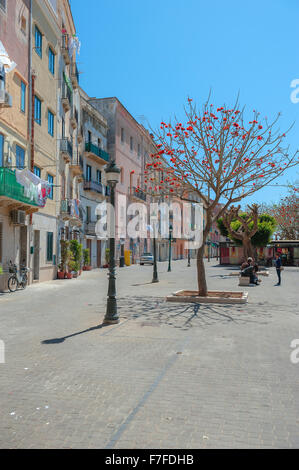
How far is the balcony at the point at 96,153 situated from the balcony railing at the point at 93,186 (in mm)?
2151

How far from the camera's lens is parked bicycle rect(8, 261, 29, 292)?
16016mm

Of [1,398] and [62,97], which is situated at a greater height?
[62,97]

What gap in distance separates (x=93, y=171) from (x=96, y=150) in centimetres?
202

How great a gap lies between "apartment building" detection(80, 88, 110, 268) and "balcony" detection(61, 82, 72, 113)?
26.7ft

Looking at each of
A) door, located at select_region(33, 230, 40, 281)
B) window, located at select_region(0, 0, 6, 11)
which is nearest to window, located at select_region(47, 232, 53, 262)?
door, located at select_region(33, 230, 40, 281)

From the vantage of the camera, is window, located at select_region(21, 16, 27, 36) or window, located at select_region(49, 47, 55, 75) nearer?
window, located at select_region(21, 16, 27, 36)

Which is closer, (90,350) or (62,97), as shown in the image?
(90,350)

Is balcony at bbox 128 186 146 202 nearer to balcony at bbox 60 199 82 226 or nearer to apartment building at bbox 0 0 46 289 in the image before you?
balcony at bbox 60 199 82 226

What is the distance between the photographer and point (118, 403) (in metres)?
4.48

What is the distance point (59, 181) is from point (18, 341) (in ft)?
55.6

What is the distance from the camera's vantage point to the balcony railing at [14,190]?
1436cm

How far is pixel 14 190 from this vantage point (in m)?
15.2
